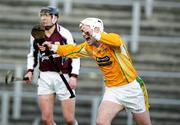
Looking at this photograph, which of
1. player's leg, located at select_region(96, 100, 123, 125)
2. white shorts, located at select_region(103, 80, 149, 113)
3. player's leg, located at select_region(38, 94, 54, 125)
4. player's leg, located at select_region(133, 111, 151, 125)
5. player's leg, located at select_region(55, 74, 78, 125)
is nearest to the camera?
player's leg, located at select_region(96, 100, 123, 125)

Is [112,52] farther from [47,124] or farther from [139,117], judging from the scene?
[47,124]

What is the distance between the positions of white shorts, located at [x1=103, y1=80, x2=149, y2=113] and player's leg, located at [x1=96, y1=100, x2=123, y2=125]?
2.4 inches

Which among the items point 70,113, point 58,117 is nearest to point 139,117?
point 70,113

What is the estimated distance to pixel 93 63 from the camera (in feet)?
52.9

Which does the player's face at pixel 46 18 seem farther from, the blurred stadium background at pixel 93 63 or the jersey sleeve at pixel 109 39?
the blurred stadium background at pixel 93 63

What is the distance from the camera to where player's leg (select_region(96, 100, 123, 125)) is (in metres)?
10.6

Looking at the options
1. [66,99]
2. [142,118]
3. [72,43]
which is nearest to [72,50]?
[72,43]

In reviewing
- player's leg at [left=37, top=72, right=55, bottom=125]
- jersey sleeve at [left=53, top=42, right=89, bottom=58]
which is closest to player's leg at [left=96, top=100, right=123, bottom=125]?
jersey sleeve at [left=53, top=42, right=89, bottom=58]

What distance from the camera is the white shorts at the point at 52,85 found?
11891mm

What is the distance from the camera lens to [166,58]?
16141 millimetres

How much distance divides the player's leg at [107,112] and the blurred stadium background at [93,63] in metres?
4.09

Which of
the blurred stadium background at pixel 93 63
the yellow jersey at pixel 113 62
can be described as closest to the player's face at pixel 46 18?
the yellow jersey at pixel 113 62

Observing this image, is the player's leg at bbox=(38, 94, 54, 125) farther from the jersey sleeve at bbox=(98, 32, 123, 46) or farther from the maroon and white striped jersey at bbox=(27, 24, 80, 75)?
the jersey sleeve at bbox=(98, 32, 123, 46)

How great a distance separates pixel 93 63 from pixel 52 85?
425cm
